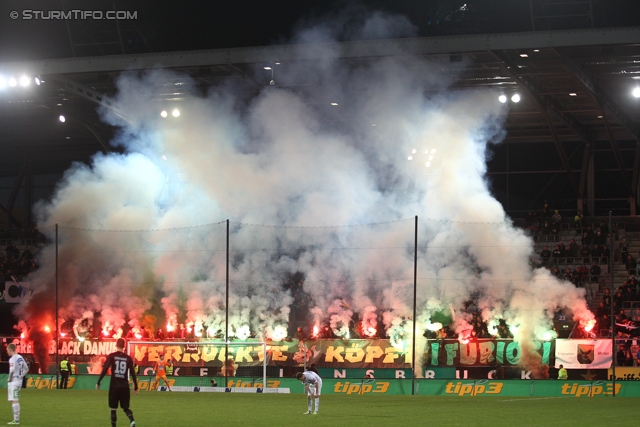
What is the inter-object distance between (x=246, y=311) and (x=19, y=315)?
12008mm

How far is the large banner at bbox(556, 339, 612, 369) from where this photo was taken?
105 feet

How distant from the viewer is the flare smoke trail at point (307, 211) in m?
35.6

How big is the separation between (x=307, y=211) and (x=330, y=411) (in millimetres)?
18355

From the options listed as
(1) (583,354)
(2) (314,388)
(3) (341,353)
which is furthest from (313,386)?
(1) (583,354)

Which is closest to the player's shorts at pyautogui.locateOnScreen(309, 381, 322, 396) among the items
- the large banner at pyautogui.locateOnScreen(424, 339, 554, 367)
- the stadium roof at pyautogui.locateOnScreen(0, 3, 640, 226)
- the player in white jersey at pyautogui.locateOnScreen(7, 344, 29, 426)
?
the player in white jersey at pyautogui.locateOnScreen(7, 344, 29, 426)

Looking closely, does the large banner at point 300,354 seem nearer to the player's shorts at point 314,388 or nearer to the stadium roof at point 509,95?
the stadium roof at point 509,95

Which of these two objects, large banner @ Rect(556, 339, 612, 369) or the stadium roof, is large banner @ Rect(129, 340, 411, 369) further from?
the stadium roof

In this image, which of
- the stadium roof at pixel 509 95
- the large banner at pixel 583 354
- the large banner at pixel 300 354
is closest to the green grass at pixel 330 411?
the large banner at pixel 300 354

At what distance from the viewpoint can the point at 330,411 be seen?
2122cm

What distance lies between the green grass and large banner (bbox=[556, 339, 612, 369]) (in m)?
6.75

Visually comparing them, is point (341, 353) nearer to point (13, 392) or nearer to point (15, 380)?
point (15, 380)

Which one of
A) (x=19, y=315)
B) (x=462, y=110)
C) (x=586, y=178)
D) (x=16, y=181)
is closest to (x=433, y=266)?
(x=462, y=110)

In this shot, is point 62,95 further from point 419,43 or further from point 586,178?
point 586,178

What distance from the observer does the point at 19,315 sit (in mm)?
41219
